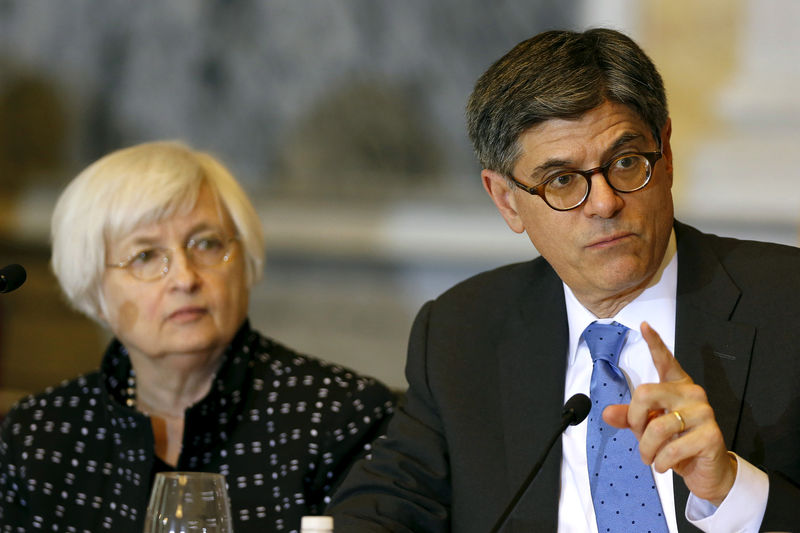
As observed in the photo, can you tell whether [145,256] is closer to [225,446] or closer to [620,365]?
[225,446]

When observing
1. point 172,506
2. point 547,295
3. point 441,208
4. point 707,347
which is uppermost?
point 441,208

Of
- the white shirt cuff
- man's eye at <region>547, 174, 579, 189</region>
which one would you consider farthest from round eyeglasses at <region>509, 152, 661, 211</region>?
the white shirt cuff

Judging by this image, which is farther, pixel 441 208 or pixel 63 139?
pixel 63 139

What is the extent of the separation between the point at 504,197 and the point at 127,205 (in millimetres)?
990

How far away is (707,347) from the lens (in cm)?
207

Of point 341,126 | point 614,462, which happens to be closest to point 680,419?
point 614,462

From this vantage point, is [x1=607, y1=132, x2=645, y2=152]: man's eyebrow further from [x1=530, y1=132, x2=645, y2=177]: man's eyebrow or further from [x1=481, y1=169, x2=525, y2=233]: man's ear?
→ [x1=481, y1=169, x2=525, y2=233]: man's ear

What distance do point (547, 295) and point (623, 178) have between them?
0.37 m

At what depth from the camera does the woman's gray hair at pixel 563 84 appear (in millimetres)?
2016

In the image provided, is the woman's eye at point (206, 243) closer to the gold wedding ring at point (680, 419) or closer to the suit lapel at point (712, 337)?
the suit lapel at point (712, 337)

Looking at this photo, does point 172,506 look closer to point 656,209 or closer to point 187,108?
point 656,209

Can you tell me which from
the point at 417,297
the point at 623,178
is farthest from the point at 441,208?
the point at 623,178

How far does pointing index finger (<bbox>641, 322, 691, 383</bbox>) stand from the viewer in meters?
1.78

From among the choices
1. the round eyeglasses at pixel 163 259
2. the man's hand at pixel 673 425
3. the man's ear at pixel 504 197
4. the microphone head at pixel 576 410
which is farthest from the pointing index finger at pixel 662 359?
the round eyeglasses at pixel 163 259
